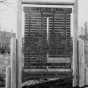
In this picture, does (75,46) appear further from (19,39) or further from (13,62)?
(13,62)

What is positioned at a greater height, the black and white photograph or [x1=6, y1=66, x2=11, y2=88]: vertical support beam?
the black and white photograph

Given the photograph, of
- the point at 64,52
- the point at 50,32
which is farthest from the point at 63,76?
the point at 50,32

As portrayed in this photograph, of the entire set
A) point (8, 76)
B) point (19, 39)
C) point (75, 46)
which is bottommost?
point (8, 76)

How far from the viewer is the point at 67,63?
2586 mm

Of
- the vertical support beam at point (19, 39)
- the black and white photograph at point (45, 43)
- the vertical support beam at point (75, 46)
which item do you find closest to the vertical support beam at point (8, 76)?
the black and white photograph at point (45, 43)

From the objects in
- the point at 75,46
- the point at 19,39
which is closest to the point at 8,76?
the point at 19,39

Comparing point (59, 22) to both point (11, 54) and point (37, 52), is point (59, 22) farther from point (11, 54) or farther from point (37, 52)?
point (11, 54)

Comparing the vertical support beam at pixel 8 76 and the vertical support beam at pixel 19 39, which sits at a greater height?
the vertical support beam at pixel 19 39

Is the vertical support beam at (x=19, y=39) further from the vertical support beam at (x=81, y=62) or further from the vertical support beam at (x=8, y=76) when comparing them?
the vertical support beam at (x=81, y=62)

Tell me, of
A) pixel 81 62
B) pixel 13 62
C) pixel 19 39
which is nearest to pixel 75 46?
pixel 81 62

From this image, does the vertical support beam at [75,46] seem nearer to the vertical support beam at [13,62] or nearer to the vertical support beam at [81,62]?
the vertical support beam at [81,62]

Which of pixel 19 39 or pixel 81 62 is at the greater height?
pixel 19 39

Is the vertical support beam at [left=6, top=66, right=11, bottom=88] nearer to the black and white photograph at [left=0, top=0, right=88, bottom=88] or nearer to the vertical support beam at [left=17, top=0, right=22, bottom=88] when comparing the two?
the black and white photograph at [left=0, top=0, right=88, bottom=88]

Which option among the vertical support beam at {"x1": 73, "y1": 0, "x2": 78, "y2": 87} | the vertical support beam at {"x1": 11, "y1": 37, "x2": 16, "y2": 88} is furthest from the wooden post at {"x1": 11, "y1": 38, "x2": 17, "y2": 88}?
the vertical support beam at {"x1": 73, "y1": 0, "x2": 78, "y2": 87}
